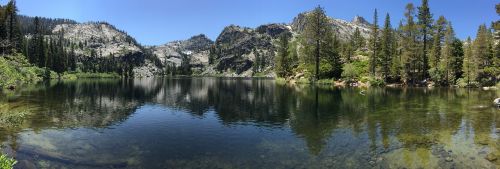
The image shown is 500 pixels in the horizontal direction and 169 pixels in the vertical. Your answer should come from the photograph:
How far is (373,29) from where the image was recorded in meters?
121

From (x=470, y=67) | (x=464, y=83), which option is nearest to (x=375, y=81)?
(x=464, y=83)

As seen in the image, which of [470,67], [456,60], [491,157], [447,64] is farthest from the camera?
[456,60]

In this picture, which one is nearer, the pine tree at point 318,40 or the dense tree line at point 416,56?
the dense tree line at point 416,56

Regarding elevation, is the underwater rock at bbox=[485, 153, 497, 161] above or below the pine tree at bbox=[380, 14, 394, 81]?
below

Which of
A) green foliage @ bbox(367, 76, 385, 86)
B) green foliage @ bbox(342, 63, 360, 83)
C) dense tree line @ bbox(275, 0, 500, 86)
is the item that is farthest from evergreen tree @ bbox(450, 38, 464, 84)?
green foliage @ bbox(342, 63, 360, 83)

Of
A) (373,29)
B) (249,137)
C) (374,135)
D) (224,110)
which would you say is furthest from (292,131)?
(373,29)

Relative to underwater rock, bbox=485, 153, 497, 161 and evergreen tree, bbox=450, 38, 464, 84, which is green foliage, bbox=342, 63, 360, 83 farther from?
underwater rock, bbox=485, 153, 497, 161

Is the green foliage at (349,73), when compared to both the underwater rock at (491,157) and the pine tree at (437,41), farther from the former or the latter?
the underwater rock at (491,157)

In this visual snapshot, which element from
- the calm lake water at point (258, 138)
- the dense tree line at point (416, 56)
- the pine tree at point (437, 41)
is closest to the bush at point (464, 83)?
the dense tree line at point (416, 56)

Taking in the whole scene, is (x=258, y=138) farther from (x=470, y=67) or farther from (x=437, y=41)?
(x=437, y=41)

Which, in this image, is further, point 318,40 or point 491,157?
point 318,40

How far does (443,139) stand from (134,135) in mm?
25884

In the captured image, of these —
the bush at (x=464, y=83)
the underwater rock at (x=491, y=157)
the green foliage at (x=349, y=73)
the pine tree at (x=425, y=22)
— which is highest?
the pine tree at (x=425, y=22)

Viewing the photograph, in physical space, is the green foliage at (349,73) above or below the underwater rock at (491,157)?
above
